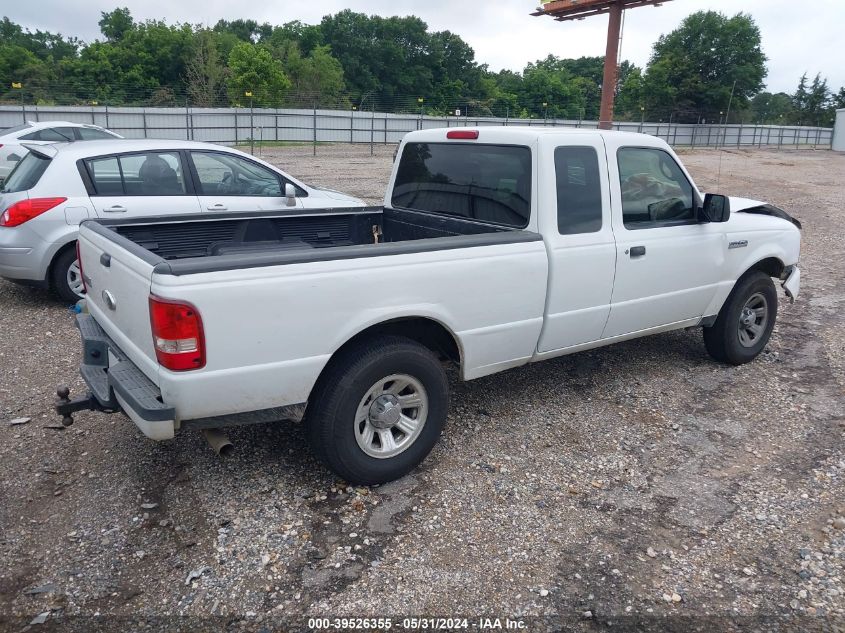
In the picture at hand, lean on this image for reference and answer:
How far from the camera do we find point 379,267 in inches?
138

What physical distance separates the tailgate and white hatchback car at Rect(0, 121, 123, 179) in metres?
10.7

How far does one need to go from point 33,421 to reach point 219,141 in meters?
31.1

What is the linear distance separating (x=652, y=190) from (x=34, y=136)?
48.0 feet

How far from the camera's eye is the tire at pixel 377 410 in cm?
353

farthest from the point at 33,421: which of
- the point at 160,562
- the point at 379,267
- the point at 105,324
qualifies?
the point at 379,267

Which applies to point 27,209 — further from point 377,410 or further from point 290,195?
point 377,410

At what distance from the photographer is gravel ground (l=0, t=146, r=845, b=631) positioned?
9.78 ft

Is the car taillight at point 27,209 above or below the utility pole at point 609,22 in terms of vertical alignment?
below

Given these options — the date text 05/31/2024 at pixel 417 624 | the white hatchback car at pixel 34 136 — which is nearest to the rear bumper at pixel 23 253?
the date text 05/31/2024 at pixel 417 624

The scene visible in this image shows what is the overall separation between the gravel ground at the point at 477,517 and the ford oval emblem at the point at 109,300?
986 millimetres

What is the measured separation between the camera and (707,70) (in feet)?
183

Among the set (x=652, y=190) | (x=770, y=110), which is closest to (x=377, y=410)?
(x=652, y=190)

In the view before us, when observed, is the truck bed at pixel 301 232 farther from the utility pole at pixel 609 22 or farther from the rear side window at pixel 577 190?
the utility pole at pixel 609 22

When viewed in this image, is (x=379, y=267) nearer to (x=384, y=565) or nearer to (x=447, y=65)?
(x=384, y=565)
